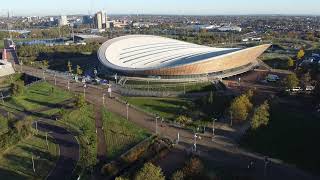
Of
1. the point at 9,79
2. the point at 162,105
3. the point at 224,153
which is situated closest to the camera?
the point at 224,153

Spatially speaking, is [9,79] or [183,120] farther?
[9,79]

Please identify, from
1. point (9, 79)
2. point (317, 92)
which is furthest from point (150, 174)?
point (9, 79)

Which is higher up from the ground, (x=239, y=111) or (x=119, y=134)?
(x=239, y=111)

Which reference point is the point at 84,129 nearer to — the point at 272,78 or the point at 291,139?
the point at 291,139

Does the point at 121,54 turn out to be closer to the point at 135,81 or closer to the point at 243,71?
the point at 135,81

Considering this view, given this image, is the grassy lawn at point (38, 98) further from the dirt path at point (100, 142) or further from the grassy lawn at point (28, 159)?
the grassy lawn at point (28, 159)

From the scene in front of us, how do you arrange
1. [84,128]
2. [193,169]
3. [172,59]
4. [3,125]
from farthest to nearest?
[172,59] → [3,125] → [84,128] → [193,169]

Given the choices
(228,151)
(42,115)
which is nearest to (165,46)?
(42,115)
